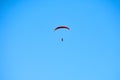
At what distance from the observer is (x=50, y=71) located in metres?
2.15

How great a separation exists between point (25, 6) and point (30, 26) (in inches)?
10.4

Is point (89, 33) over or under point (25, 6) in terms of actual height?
under

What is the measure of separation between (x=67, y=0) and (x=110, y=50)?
0.82 m

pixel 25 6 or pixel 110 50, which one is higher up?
pixel 25 6

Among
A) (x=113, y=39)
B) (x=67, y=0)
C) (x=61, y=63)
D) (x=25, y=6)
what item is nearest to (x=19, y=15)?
(x=25, y=6)

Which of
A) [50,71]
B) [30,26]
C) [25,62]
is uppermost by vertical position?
[30,26]

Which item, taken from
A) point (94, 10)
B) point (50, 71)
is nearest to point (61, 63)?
point (50, 71)

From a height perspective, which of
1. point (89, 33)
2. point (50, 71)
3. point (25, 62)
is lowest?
point (50, 71)

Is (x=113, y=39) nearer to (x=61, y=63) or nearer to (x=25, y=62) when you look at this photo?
(x=61, y=63)

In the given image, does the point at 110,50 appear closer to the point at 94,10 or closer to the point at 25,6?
the point at 94,10

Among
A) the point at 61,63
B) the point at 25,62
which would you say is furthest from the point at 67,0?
the point at 25,62

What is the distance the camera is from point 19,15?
7.18 feet

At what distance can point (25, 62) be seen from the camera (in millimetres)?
2162

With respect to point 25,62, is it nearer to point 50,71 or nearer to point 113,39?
point 50,71
